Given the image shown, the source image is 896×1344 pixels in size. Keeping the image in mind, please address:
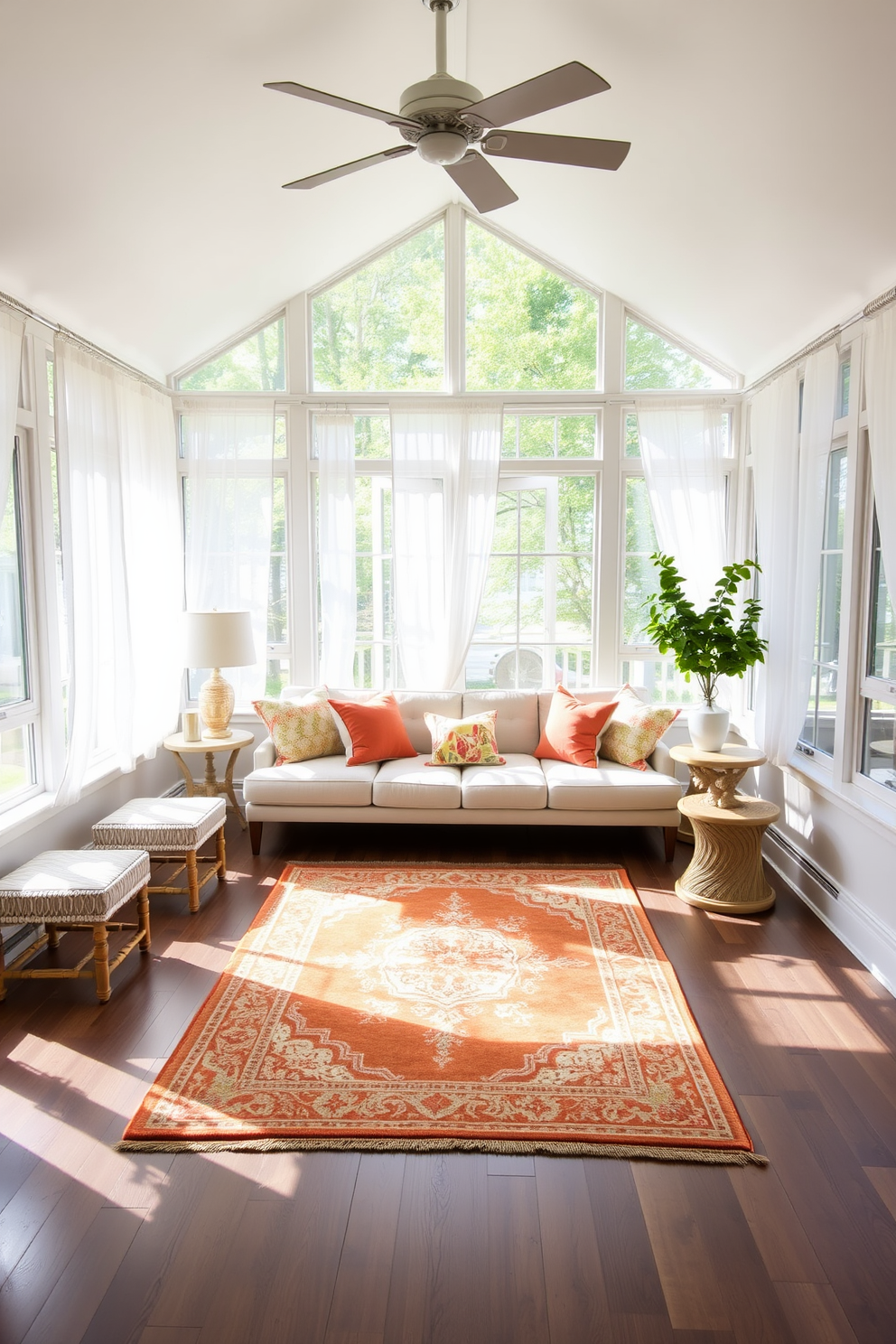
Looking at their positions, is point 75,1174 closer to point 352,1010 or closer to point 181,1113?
point 181,1113

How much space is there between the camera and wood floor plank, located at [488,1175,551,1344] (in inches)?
73.9

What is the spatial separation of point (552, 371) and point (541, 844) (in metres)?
3.03

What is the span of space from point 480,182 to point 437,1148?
2991 mm

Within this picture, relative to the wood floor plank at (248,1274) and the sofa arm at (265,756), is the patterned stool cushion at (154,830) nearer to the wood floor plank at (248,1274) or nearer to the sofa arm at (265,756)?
the sofa arm at (265,756)

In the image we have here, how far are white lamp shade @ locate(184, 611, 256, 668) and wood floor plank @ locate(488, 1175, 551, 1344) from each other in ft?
11.2

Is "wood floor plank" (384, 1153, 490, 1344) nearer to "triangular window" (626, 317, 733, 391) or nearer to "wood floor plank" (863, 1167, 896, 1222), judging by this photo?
"wood floor plank" (863, 1167, 896, 1222)

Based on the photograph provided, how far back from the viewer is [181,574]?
5820 mm

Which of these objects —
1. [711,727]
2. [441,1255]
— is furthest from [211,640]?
[441,1255]

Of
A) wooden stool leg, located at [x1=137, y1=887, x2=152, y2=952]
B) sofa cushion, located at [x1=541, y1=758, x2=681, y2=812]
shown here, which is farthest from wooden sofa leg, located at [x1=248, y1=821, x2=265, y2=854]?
sofa cushion, located at [x1=541, y1=758, x2=681, y2=812]

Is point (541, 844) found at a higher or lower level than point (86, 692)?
lower

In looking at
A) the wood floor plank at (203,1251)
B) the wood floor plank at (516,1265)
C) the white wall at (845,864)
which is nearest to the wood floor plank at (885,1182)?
the wood floor plank at (516,1265)

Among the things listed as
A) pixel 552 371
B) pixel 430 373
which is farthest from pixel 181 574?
pixel 552 371

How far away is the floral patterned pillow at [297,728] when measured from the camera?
520cm

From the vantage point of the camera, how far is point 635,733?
5172 mm
